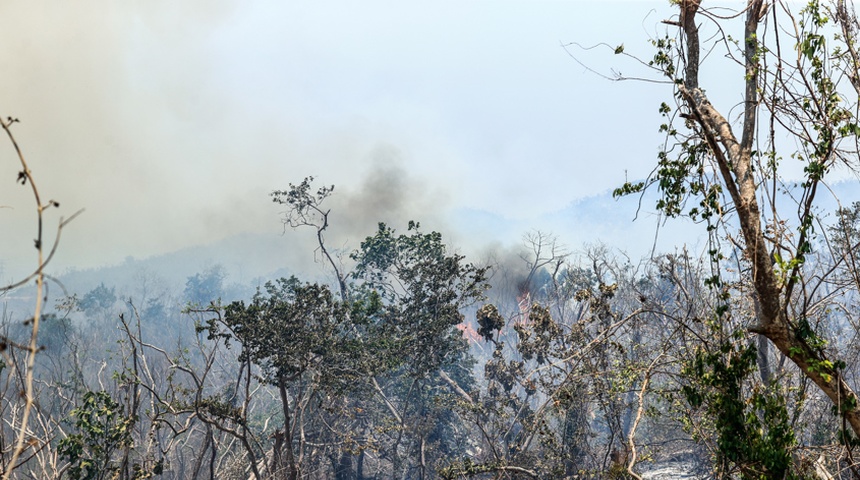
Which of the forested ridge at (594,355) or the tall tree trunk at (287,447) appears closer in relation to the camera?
the forested ridge at (594,355)

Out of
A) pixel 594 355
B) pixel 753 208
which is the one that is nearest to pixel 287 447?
pixel 594 355

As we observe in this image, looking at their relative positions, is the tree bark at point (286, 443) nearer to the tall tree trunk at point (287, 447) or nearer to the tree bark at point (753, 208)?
the tall tree trunk at point (287, 447)

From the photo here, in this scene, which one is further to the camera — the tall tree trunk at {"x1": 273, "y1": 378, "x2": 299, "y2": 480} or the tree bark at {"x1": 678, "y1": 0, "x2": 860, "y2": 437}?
the tall tree trunk at {"x1": 273, "y1": 378, "x2": 299, "y2": 480}

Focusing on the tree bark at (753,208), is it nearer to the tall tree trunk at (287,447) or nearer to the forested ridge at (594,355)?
the forested ridge at (594,355)

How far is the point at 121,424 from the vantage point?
11172 millimetres

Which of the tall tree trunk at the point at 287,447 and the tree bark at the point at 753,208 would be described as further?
the tall tree trunk at the point at 287,447

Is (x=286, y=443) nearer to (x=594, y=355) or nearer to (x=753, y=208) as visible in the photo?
(x=594, y=355)

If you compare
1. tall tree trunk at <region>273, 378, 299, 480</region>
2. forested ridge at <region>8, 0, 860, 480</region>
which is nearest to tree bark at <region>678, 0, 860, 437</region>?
forested ridge at <region>8, 0, 860, 480</region>

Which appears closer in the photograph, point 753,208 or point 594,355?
point 753,208

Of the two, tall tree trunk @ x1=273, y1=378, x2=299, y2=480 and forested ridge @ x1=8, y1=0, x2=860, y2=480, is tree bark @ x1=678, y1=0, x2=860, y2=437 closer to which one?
forested ridge @ x1=8, y1=0, x2=860, y2=480

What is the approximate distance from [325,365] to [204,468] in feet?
38.2

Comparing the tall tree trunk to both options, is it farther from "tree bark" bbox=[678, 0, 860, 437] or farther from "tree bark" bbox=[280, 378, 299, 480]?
"tree bark" bbox=[678, 0, 860, 437]

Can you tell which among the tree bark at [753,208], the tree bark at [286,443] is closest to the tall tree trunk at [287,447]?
the tree bark at [286,443]

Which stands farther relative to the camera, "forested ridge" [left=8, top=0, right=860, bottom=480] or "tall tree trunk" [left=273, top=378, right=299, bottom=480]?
"tall tree trunk" [left=273, top=378, right=299, bottom=480]
